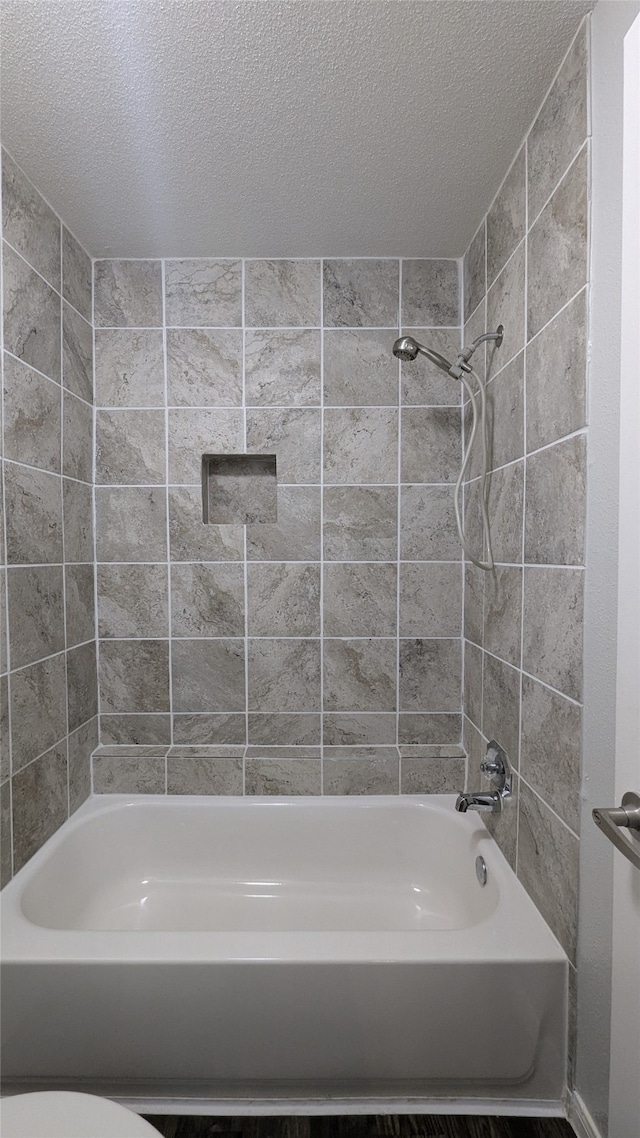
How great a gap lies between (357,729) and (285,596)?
53 cm

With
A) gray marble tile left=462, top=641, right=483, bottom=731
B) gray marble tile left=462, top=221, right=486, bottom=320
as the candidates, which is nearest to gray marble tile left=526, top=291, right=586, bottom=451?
gray marble tile left=462, top=221, right=486, bottom=320

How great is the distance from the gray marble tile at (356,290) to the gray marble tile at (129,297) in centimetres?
59

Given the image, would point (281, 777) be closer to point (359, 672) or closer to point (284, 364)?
point (359, 672)

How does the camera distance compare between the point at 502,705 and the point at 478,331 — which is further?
the point at 478,331

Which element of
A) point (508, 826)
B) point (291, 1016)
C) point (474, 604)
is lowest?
point (291, 1016)

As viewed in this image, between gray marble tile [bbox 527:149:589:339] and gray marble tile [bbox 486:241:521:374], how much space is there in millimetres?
50

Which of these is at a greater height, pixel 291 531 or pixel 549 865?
pixel 291 531

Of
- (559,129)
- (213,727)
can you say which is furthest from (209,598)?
(559,129)

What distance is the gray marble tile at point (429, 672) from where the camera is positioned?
1986mm

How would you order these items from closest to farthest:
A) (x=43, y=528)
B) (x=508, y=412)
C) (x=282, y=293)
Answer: (x=508, y=412) → (x=43, y=528) → (x=282, y=293)

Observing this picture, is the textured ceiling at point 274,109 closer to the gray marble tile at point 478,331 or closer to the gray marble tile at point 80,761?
the gray marble tile at point 478,331

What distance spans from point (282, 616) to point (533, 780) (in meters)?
0.97

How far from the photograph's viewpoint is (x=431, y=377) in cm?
196

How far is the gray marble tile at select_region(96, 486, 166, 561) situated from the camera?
6.49ft
